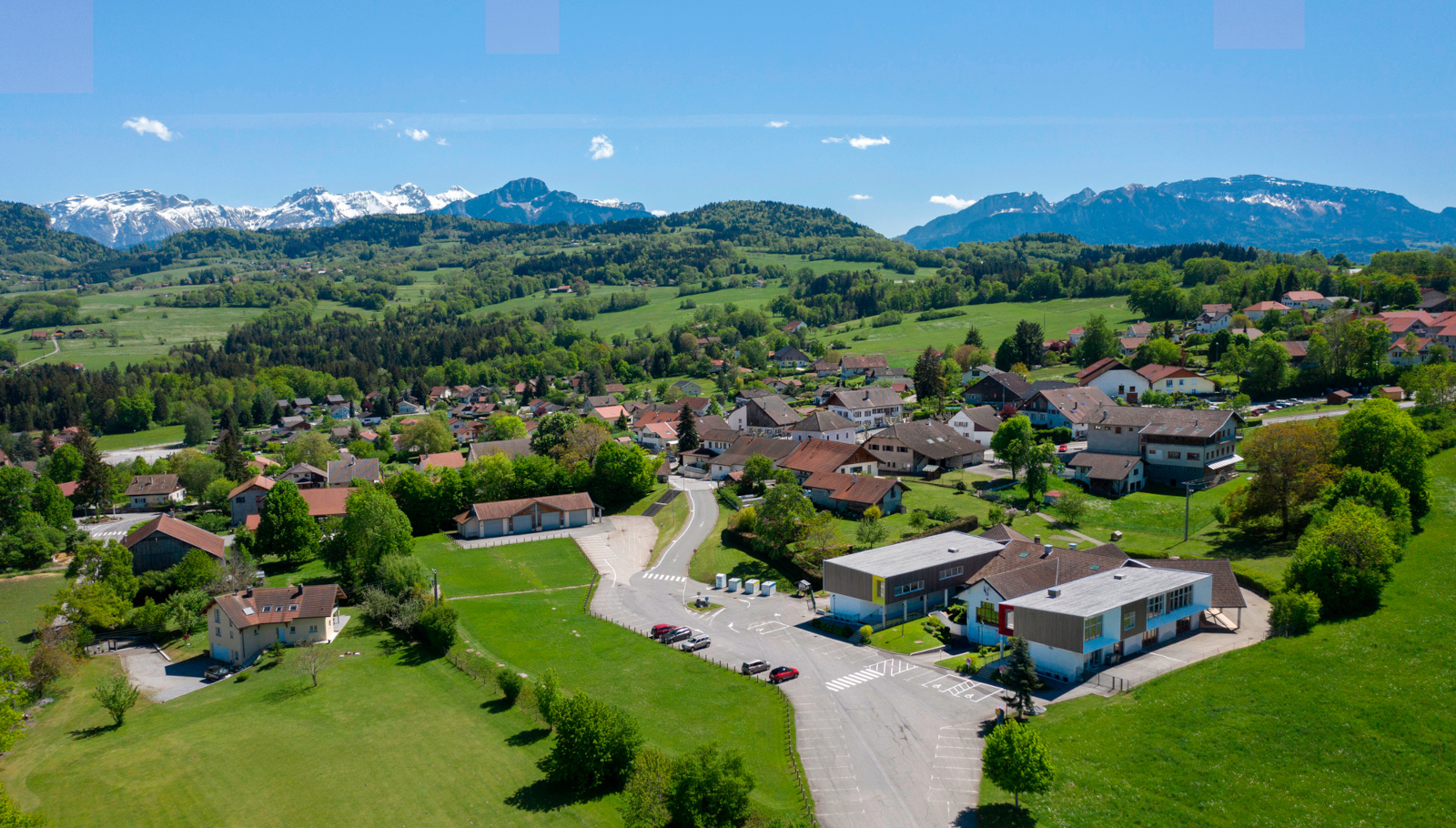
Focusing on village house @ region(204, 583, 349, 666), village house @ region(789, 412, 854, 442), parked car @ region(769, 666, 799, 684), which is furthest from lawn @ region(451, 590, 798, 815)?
village house @ region(789, 412, 854, 442)

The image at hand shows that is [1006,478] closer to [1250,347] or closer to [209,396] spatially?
[1250,347]

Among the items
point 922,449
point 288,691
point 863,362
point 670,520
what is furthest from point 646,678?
point 863,362

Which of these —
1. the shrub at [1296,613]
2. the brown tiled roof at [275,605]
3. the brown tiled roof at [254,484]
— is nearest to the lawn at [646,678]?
the brown tiled roof at [275,605]

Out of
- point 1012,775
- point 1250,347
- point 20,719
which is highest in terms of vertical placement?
point 1250,347

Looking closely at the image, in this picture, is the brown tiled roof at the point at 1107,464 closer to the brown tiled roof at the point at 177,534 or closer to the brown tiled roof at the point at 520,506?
the brown tiled roof at the point at 520,506

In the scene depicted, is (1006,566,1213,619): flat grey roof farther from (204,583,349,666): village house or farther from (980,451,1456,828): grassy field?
(204,583,349,666): village house

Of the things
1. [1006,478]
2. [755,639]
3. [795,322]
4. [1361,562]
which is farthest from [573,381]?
[1361,562]

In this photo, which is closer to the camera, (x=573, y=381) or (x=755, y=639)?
(x=755, y=639)
